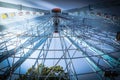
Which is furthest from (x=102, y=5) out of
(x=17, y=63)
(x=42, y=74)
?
(x=17, y=63)

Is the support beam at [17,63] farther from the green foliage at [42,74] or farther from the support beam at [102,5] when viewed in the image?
the support beam at [102,5]

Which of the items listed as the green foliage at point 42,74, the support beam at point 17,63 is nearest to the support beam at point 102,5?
the support beam at point 17,63

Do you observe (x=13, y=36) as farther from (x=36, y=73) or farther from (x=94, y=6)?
(x=94, y=6)

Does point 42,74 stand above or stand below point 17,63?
below

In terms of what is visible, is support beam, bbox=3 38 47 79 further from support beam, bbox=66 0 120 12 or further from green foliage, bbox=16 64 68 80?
support beam, bbox=66 0 120 12

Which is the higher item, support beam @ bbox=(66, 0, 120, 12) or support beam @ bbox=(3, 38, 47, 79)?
support beam @ bbox=(66, 0, 120, 12)

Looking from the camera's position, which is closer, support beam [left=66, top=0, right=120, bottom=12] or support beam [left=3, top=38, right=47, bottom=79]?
support beam [left=3, top=38, right=47, bottom=79]

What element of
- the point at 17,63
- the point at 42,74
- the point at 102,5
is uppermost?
the point at 102,5

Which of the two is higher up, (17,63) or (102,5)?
(102,5)

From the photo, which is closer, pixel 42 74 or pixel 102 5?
pixel 42 74

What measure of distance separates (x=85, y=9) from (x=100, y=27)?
581 centimetres

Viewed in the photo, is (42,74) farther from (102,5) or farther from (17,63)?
(102,5)

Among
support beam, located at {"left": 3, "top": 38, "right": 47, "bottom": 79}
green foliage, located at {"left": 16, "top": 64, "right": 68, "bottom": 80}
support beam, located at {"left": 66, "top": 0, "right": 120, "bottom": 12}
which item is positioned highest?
support beam, located at {"left": 66, "top": 0, "right": 120, "bottom": 12}

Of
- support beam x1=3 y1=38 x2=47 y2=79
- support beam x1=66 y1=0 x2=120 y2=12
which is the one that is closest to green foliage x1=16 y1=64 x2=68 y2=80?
support beam x1=3 y1=38 x2=47 y2=79
